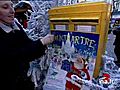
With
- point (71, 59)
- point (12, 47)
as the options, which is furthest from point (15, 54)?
point (71, 59)

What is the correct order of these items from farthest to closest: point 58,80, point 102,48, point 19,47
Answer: point 58,80 → point 19,47 → point 102,48

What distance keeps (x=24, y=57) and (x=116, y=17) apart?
1.87ft

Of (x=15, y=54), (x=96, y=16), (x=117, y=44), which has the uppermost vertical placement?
(x=96, y=16)

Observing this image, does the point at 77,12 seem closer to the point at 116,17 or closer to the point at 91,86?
the point at 116,17

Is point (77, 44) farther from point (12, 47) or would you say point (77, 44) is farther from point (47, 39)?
point (12, 47)

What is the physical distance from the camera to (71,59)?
1.34m

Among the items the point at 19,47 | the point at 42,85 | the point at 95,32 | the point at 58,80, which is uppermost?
the point at 95,32

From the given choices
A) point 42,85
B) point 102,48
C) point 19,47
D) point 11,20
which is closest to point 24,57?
point 19,47

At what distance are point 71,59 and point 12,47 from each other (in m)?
0.33

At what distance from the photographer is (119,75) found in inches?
44.8

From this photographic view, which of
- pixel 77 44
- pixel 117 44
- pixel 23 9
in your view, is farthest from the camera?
pixel 23 9

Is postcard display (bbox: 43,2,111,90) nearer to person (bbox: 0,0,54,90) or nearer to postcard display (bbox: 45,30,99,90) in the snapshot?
postcard display (bbox: 45,30,99,90)

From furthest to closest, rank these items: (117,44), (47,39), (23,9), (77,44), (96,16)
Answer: (23,9) < (117,44) < (47,39) < (77,44) < (96,16)

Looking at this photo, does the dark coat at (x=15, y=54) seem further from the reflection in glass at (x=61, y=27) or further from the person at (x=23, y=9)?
the person at (x=23, y=9)
